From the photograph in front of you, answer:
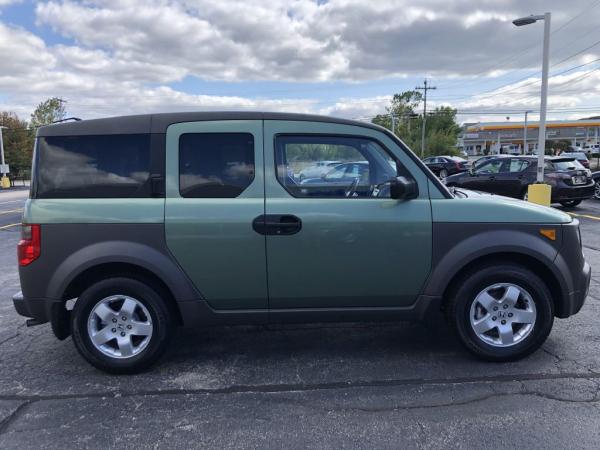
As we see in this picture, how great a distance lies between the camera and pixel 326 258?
357 centimetres

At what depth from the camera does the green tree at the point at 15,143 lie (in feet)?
164

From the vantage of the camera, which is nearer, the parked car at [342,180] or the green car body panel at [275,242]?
the green car body panel at [275,242]

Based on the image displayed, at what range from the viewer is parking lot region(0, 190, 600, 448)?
2.82 m

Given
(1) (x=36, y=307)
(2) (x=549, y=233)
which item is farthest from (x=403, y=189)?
(1) (x=36, y=307)

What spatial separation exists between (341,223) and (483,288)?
1.20 m

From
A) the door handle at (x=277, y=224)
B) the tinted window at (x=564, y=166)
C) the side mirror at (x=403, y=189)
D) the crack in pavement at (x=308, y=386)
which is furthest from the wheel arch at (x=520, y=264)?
the tinted window at (x=564, y=166)

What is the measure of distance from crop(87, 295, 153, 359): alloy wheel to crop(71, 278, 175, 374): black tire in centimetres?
3

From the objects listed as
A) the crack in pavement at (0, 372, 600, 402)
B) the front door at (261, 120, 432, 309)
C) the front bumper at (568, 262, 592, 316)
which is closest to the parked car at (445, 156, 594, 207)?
the front bumper at (568, 262, 592, 316)

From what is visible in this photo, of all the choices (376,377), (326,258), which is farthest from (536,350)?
(326,258)

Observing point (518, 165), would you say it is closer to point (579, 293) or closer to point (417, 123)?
point (579, 293)

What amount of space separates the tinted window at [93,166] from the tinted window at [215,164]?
0.29 m

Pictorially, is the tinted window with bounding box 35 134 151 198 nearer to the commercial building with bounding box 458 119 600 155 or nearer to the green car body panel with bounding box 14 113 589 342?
the green car body panel with bounding box 14 113 589 342

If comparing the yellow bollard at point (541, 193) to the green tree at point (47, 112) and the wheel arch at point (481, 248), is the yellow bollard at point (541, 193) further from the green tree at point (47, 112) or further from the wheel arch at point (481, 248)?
→ the green tree at point (47, 112)

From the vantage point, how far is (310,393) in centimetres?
331
